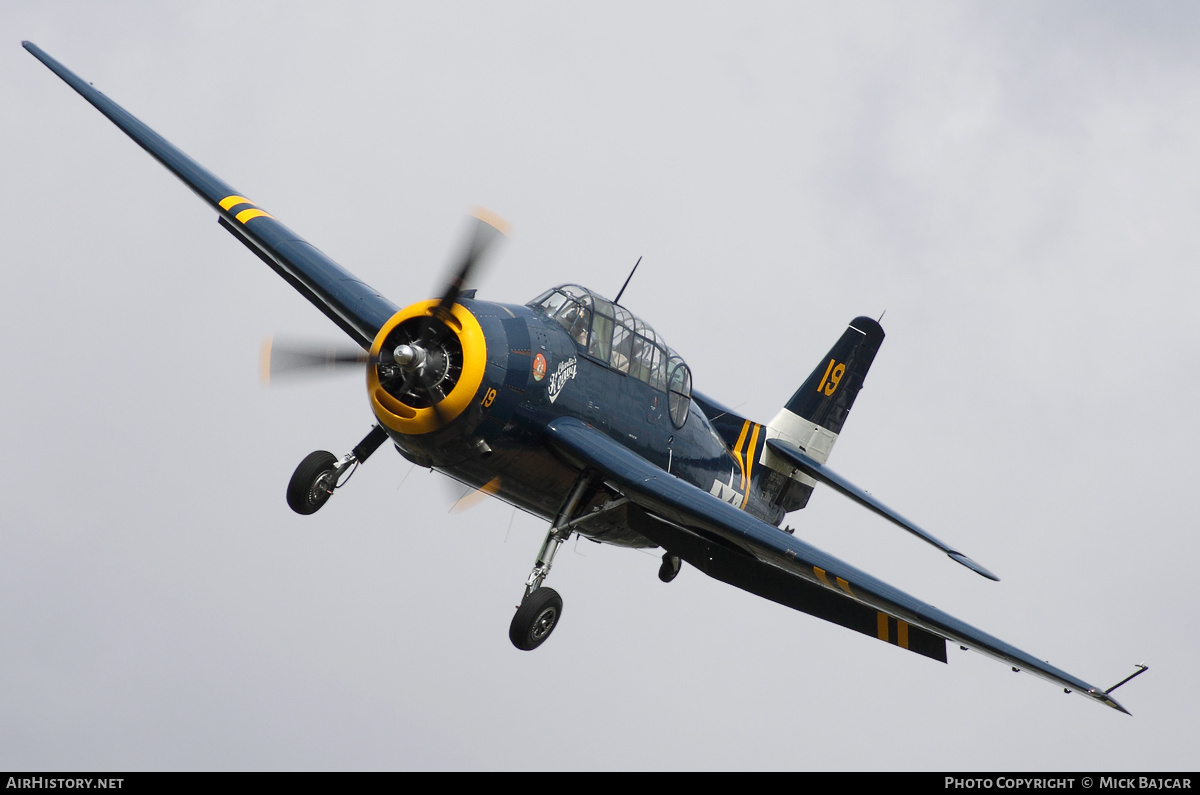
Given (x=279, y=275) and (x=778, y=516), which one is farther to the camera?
(x=778, y=516)

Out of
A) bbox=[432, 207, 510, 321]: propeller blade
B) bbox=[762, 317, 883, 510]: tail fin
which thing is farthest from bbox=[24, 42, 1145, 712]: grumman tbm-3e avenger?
bbox=[762, 317, 883, 510]: tail fin

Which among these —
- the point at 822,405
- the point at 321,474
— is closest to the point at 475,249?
the point at 321,474

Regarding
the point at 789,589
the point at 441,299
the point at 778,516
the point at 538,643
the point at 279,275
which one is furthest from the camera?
the point at 778,516

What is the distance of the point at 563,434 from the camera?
15555mm

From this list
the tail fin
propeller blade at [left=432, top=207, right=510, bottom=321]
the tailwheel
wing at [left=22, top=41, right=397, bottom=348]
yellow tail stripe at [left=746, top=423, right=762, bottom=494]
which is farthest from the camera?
the tail fin

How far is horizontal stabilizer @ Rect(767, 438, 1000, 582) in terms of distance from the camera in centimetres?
1951

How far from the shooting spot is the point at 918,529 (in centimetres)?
1981

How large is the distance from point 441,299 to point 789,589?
620cm

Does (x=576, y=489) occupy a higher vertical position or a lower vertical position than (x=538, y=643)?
higher

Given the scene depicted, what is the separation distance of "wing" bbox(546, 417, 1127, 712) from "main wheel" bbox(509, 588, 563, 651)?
1.64 metres

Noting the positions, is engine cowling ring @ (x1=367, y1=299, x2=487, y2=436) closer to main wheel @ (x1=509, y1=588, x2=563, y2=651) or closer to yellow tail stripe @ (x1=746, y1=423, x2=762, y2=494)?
main wheel @ (x1=509, y1=588, x2=563, y2=651)

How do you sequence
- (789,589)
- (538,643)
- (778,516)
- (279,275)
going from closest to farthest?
(538,643)
(789,589)
(279,275)
(778,516)

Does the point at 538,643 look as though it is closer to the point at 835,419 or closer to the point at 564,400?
the point at 564,400
